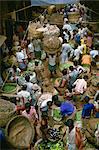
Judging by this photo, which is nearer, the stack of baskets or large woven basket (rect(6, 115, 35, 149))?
large woven basket (rect(6, 115, 35, 149))

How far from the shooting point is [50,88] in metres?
14.2

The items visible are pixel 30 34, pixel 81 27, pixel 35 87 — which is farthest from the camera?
pixel 81 27

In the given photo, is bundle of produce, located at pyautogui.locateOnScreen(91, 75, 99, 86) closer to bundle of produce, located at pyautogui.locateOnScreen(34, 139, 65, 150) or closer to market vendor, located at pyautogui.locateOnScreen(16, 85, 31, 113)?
market vendor, located at pyautogui.locateOnScreen(16, 85, 31, 113)

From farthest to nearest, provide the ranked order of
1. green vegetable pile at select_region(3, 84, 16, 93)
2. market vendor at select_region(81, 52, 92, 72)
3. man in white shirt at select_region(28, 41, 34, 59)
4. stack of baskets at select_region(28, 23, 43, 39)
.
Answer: stack of baskets at select_region(28, 23, 43, 39), man in white shirt at select_region(28, 41, 34, 59), market vendor at select_region(81, 52, 92, 72), green vegetable pile at select_region(3, 84, 16, 93)

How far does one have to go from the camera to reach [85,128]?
1071cm

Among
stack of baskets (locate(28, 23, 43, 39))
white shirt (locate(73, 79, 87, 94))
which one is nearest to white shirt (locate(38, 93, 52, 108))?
white shirt (locate(73, 79, 87, 94))

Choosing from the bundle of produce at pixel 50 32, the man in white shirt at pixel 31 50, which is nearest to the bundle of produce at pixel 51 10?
the bundle of produce at pixel 50 32

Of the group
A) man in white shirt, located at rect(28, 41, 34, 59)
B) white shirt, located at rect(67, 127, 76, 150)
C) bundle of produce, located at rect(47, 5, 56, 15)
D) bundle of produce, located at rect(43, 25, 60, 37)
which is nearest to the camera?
white shirt, located at rect(67, 127, 76, 150)

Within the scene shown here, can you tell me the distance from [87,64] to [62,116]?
4501 mm

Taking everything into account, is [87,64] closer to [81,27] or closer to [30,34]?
[30,34]

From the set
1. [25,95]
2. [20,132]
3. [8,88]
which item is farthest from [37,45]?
[20,132]

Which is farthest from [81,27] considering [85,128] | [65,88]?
[85,128]

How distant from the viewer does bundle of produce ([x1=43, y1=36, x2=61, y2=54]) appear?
15.3 metres

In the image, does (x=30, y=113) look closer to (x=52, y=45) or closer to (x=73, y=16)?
(x=52, y=45)
